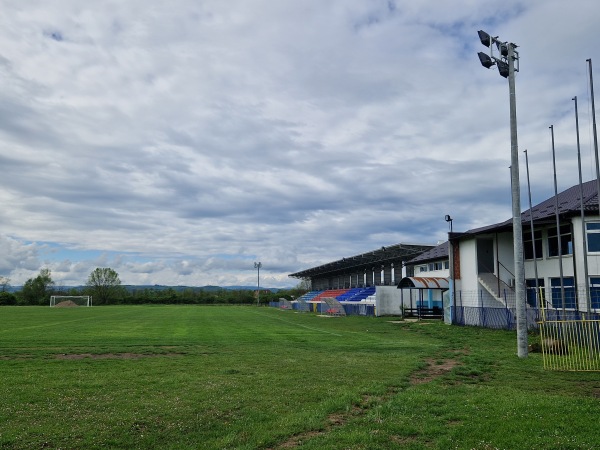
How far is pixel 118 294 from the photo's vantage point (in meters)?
127

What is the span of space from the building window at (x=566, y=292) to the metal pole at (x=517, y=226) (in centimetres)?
1247

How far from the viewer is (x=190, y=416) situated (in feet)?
28.3

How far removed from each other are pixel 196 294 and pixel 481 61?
11934 cm

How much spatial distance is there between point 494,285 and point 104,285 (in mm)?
116511

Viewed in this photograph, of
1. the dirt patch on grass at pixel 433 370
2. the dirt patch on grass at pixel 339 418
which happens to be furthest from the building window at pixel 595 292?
the dirt patch on grass at pixel 339 418

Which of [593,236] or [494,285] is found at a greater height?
[593,236]

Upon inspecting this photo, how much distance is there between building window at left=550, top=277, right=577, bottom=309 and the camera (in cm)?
2731

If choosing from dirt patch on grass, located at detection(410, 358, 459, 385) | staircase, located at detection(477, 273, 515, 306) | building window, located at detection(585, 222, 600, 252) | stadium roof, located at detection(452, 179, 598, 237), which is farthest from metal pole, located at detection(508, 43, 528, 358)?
staircase, located at detection(477, 273, 515, 306)

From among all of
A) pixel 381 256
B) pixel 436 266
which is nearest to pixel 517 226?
pixel 436 266

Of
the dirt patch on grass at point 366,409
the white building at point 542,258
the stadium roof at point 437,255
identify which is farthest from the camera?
the stadium roof at point 437,255

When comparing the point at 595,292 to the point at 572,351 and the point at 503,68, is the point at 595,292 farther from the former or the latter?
the point at 503,68

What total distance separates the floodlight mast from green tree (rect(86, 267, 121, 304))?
121 metres

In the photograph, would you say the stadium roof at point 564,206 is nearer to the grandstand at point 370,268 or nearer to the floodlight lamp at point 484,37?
the floodlight lamp at point 484,37

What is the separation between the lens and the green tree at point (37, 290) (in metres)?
123
